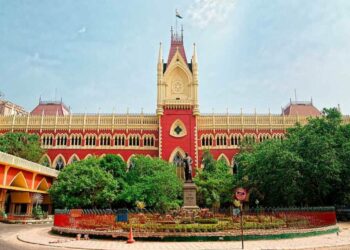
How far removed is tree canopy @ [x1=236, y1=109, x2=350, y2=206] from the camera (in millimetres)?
28734

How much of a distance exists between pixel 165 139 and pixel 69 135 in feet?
46.8

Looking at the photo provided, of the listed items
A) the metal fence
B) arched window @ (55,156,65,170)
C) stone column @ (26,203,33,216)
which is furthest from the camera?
arched window @ (55,156,65,170)

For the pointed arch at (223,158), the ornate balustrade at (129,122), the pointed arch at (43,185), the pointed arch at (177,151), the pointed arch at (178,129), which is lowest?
the pointed arch at (43,185)

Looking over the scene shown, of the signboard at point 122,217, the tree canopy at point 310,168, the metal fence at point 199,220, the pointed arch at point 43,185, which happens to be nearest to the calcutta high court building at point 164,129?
the pointed arch at point 43,185

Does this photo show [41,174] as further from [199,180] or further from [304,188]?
[304,188]

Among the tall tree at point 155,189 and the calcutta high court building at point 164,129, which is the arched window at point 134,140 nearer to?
the calcutta high court building at point 164,129

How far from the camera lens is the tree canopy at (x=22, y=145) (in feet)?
149

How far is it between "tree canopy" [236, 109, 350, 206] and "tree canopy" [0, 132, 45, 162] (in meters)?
30.3

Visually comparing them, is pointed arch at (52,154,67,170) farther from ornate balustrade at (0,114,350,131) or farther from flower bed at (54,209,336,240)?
flower bed at (54,209,336,240)

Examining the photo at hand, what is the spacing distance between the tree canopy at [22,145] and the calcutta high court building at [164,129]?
2.47 m

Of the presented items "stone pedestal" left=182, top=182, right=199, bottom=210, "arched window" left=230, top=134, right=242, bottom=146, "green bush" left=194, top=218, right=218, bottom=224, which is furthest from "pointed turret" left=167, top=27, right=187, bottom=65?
"green bush" left=194, top=218, right=218, bottom=224

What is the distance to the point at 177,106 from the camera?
5059 cm

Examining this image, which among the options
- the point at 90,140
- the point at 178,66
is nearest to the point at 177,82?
the point at 178,66

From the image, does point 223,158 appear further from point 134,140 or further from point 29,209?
point 29,209
